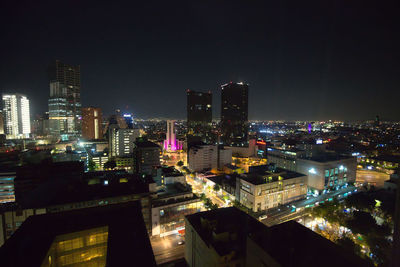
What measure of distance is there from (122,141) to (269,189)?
40.1 meters

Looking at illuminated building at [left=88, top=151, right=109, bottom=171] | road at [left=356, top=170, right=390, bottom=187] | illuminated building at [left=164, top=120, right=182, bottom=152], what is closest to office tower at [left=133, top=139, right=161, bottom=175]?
illuminated building at [left=88, top=151, right=109, bottom=171]

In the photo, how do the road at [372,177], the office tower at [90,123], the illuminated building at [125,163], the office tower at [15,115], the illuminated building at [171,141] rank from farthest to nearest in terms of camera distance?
the office tower at [90,123] < the illuminated building at [171,141] < the office tower at [15,115] < the illuminated building at [125,163] < the road at [372,177]

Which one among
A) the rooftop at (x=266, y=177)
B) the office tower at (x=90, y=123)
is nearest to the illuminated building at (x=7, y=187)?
the rooftop at (x=266, y=177)

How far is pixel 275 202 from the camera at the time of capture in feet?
79.3

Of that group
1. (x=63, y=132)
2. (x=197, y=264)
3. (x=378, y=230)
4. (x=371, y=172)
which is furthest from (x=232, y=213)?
(x=63, y=132)

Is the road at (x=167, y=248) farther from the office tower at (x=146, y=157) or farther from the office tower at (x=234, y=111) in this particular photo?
the office tower at (x=234, y=111)

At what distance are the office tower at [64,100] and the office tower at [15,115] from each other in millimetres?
7828

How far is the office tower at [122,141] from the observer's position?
1934 inches

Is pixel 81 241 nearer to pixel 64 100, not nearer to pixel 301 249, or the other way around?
pixel 301 249

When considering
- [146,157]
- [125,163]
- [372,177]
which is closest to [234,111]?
[372,177]

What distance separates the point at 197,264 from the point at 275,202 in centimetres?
1530

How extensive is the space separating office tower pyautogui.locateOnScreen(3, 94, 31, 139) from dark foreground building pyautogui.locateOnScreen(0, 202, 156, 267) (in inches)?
2948

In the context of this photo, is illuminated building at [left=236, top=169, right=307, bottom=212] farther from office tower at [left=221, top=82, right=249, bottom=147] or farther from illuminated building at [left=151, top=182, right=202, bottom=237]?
office tower at [left=221, top=82, right=249, bottom=147]

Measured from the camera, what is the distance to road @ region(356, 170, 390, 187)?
32.4 m
